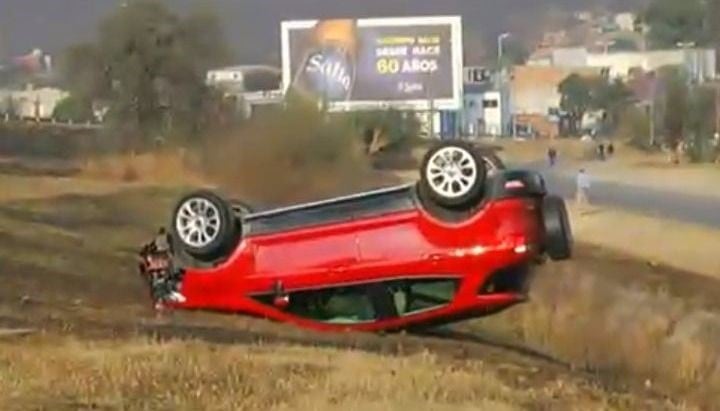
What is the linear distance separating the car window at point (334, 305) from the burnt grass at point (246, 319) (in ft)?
1.65

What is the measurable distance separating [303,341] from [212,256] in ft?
11.6

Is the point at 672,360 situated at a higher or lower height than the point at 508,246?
lower

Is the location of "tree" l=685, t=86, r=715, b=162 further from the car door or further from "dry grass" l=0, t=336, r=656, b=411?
"dry grass" l=0, t=336, r=656, b=411

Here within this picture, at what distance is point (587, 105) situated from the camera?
164625 millimetres

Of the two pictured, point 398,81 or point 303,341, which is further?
point 398,81

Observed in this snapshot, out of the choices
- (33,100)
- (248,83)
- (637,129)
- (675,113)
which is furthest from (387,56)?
(33,100)

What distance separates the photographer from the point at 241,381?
38.1 feet

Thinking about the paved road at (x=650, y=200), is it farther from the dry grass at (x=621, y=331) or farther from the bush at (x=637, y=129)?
the bush at (x=637, y=129)

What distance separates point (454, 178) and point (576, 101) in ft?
489

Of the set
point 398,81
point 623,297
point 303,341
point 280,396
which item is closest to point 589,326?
point 623,297

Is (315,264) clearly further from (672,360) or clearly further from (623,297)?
(623,297)

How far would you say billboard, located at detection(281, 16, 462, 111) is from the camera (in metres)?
113

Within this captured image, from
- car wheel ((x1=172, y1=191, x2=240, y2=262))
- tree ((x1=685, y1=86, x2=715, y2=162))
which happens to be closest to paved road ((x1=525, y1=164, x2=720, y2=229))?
tree ((x1=685, y1=86, x2=715, y2=162))

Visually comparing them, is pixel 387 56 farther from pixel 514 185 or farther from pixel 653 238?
pixel 514 185
